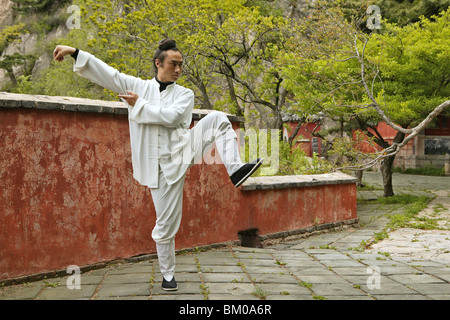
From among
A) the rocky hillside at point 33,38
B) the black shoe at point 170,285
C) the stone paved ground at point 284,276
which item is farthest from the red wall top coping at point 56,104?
the rocky hillside at point 33,38

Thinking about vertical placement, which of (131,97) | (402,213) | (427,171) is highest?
(131,97)

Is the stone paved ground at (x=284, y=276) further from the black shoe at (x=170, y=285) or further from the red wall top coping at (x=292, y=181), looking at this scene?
the red wall top coping at (x=292, y=181)

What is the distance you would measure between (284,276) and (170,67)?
2.29 m

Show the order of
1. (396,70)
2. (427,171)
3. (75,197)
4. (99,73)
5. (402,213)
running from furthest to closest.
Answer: (427,171) < (396,70) < (402,213) < (75,197) < (99,73)

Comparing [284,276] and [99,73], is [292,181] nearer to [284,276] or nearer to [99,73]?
[284,276]

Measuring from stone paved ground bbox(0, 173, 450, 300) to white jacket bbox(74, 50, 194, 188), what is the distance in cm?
102

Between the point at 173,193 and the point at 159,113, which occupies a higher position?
the point at 159,113

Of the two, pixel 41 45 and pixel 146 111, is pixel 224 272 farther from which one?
pixel 41 45

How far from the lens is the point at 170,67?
12.5 feet

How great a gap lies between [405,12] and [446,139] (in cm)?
785

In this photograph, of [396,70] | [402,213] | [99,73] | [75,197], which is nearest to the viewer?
[99,73]

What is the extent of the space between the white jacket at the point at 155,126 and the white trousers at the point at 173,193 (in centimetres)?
10

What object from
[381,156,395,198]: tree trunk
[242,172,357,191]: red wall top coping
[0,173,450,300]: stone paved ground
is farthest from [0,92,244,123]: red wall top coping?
[381,156,395,198]: tree trunk

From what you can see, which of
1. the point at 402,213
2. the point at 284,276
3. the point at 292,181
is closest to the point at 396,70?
the point at 402,213
